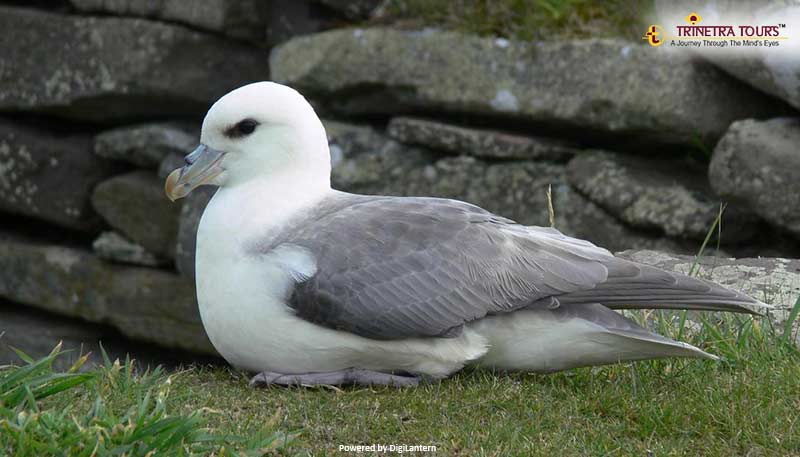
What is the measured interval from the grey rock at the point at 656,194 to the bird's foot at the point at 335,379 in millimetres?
2426

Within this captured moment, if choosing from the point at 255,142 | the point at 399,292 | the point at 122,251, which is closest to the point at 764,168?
the point at 399,292

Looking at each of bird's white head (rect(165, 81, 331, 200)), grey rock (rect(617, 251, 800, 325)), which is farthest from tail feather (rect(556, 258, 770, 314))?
bird's white head (rect(165, 81, 331, 200))

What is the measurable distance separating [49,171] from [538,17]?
10.9 feet

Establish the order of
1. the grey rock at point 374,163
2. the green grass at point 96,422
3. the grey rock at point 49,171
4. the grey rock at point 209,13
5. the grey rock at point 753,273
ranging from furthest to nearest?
the grey rock at point 49,171
the grey rock at point 209,13
the grey rock at point 374,163
the grey rock at point 753,273
the green grass at point 96,422

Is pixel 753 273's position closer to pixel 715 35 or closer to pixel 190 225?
pixel 715 35

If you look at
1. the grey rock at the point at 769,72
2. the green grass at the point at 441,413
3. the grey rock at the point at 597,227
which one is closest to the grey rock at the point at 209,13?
the grey rock at the point at 597,227

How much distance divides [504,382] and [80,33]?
434 centimetres

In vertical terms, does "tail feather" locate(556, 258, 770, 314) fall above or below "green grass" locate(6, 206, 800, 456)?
above

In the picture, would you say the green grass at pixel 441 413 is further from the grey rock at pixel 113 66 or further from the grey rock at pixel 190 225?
the grey rock at pixel 113 66

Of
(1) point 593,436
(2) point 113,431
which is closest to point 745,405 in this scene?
(1) point 593,436

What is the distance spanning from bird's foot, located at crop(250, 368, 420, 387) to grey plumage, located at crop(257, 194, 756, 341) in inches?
6.1

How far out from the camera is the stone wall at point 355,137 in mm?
5266

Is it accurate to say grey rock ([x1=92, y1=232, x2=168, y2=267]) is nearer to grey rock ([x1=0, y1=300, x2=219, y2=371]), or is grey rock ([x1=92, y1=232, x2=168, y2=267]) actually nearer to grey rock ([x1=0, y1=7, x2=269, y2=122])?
grey rock ([x1=0, y1=300, x2=219, y2=371])

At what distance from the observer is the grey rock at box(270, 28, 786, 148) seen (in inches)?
208
